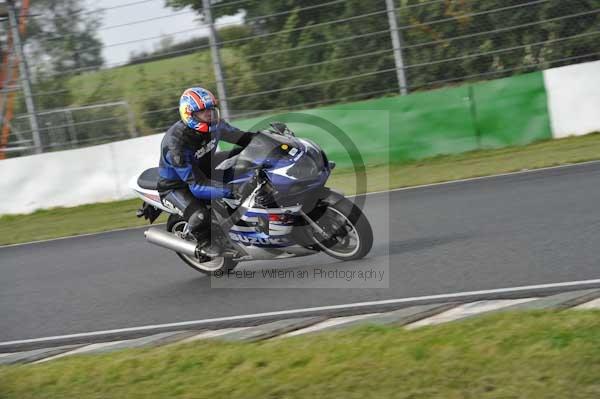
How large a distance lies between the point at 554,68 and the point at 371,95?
2956 mm

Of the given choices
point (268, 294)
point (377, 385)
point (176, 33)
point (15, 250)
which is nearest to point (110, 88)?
point (176, 33)

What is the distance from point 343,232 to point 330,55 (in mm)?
7721

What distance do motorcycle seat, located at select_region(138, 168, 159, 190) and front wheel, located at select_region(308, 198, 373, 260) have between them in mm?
1679

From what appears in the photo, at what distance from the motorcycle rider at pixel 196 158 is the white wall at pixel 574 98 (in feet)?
24.0

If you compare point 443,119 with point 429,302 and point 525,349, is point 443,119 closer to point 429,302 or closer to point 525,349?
point 429,302

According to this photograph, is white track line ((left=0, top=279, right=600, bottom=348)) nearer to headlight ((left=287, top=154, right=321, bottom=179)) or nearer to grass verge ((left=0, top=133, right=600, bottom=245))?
headlight ((left=287, top=154, right=321, bottom=179))

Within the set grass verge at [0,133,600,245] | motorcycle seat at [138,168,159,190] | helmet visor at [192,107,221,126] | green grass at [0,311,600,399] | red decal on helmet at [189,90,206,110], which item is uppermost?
red decal on helmet at [189,90,206,110]

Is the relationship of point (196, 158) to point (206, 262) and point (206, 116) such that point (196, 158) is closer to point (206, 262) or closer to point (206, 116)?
point (206, 116)

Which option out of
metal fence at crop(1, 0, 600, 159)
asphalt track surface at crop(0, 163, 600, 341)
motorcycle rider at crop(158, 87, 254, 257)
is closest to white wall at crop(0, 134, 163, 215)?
metal fence at crop(1, 0, 600, 159)

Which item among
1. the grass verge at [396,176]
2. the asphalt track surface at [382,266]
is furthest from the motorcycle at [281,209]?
the grass verge at [396,176]

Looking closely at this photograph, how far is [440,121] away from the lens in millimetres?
13852

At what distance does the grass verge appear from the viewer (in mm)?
12190

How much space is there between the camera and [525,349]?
449cm

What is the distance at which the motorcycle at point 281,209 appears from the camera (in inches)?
284
